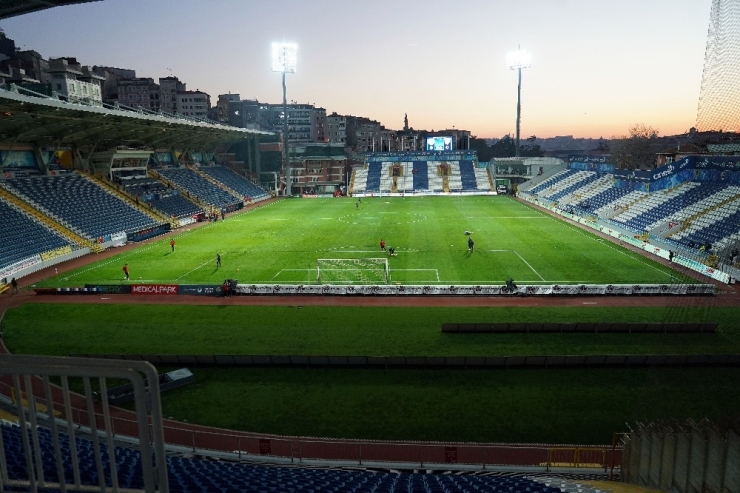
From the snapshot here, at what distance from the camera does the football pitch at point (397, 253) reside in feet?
106

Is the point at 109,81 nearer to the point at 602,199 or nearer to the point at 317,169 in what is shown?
the point at 317,169

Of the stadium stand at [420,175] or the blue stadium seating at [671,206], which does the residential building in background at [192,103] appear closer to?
the stadium stand at [420,175]

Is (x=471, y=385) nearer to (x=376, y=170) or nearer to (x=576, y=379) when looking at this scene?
(x=576, y=379)

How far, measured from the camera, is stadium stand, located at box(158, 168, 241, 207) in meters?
67.4

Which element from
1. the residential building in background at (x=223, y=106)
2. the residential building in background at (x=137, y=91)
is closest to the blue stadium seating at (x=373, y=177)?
the residential building in background at (x=137, y=91)

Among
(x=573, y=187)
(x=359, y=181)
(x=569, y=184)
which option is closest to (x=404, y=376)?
(x=573, y=187)

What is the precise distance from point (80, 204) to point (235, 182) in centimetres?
3673

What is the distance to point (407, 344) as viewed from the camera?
834 inches

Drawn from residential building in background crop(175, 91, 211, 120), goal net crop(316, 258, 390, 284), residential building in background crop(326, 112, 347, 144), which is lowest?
goal net crop(316, 258, 390, 284)

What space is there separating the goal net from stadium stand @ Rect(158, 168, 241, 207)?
3770 cm

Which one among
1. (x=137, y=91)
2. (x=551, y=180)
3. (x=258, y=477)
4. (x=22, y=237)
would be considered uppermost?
(x=137, y=91)

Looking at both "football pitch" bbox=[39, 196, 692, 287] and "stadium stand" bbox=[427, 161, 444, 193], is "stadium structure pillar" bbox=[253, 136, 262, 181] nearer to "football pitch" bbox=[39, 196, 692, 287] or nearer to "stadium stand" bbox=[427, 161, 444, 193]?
"stadium stand" bbox=[427, 161, 444, 193]

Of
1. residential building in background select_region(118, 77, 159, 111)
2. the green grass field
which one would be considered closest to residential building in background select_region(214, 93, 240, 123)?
residential building in background select_region(118, 77, 159, 111)

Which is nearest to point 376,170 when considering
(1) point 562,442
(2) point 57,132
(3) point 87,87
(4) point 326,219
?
(4) point 326,219
